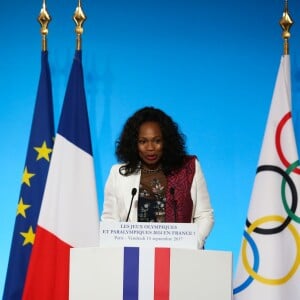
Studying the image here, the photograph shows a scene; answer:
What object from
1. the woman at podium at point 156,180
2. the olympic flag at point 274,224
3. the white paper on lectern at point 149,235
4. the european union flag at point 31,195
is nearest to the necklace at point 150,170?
the woman at podium at point 156,180

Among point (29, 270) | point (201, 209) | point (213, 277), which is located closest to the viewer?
point (213, 277)

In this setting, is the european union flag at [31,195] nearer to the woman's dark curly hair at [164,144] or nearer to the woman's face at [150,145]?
the woman's dark curly hair at [164,144]

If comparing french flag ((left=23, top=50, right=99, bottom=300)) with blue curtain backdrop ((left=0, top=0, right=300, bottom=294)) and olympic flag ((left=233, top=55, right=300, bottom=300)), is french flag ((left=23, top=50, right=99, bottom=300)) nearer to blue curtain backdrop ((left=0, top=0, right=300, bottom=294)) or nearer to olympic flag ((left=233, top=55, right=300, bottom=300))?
blue curtain backdrop ((left=0, top=0, right=300, bottom=294))

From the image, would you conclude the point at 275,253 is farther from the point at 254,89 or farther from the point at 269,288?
the point at 254,89

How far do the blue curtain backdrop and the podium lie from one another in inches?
53.6

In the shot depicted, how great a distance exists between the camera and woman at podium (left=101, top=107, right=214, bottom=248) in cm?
264

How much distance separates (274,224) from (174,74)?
1.04 m

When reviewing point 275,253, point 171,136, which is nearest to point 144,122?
point 171,136

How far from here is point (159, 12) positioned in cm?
340

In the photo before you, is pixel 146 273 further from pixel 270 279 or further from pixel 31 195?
pixel 31 195

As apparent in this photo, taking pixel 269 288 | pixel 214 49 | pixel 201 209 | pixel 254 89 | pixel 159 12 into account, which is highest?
pixel 159 12

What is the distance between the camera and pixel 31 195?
3.07 meters

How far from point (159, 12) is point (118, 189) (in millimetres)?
1172

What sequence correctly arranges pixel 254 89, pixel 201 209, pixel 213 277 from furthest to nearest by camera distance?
1. pixel 254 89
2. pixel 201 209
3. pixel 213 277
